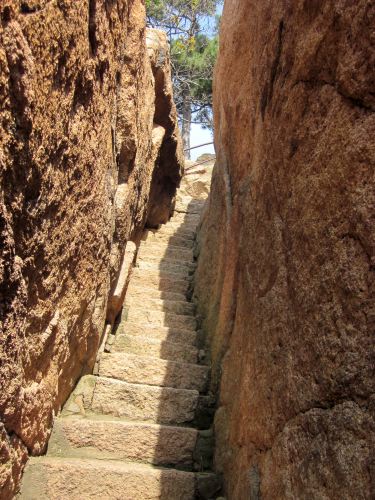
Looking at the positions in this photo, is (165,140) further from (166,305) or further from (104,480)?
(104,480)

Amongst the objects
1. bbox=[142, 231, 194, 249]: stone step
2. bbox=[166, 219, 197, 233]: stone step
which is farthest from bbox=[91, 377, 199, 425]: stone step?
bbox=[166, 219, 197, 233]: stone step

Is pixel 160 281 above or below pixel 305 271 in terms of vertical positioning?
below

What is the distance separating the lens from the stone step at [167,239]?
6.35 metres

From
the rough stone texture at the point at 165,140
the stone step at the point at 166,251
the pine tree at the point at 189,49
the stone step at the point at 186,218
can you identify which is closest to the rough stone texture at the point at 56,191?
the rough stone texture at the point at 165,140

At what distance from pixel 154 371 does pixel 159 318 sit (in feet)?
3.23

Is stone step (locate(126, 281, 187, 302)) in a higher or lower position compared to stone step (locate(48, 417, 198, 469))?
higher

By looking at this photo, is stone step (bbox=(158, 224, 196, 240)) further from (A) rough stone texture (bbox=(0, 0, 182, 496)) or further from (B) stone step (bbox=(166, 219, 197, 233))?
(A) rough stone texture (bbox=(0, 0, 182, 496))

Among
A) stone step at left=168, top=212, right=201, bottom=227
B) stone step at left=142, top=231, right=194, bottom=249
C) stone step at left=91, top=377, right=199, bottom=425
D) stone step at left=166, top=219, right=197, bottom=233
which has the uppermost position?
stone step at left=168, top=212, right=201, bottom=227

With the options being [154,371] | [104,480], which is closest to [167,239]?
[154,371]

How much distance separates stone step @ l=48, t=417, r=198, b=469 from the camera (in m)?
2.66

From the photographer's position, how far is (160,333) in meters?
4.14

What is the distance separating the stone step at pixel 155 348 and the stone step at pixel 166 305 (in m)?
0.69

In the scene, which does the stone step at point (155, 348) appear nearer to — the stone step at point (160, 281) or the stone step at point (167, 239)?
the stone step at point (160, 281)

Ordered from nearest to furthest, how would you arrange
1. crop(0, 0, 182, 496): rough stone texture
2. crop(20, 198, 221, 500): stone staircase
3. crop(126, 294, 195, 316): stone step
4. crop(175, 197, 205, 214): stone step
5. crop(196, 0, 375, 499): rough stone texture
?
crop(196, 0, 375, 499): rough stone texture, crop(0, 0, 182, 496): rough stone texture, crop(20, 198, 221, 500): stone staircase, crop(126, 294, 195, 316): stone step, crop(175, 197, 205, 214): stone step
